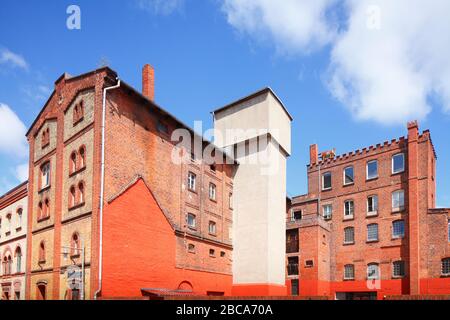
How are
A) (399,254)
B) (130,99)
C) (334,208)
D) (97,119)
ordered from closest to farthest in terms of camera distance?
(97,119), (130,99), (399,254), (334,208)

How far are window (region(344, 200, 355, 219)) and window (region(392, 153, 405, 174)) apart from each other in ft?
16.9

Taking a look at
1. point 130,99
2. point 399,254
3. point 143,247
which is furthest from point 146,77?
point 399,254

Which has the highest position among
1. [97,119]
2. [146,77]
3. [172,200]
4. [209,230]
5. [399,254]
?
[146,77]

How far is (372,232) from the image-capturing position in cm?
3675

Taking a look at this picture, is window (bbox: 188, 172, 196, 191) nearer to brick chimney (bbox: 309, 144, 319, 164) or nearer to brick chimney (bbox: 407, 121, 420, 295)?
brick chimney (bbox: 309, 144, 319, 164)

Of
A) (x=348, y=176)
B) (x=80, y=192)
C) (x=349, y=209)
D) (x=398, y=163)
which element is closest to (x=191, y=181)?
(x=80, y=192)

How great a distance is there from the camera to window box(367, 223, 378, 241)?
3649 centimetres

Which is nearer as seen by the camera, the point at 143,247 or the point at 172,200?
the point at 143,247

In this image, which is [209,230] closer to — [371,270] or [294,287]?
[294,287]

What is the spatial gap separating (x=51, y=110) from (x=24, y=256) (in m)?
10.2

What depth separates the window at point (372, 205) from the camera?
122ft

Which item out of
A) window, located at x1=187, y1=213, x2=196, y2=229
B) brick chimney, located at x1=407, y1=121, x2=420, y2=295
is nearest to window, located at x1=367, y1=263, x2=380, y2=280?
brick chimney, located at x1=407, y1=121, x2=420, y2=295

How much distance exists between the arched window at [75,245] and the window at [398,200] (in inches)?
1100

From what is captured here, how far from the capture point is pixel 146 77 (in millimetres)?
26000
